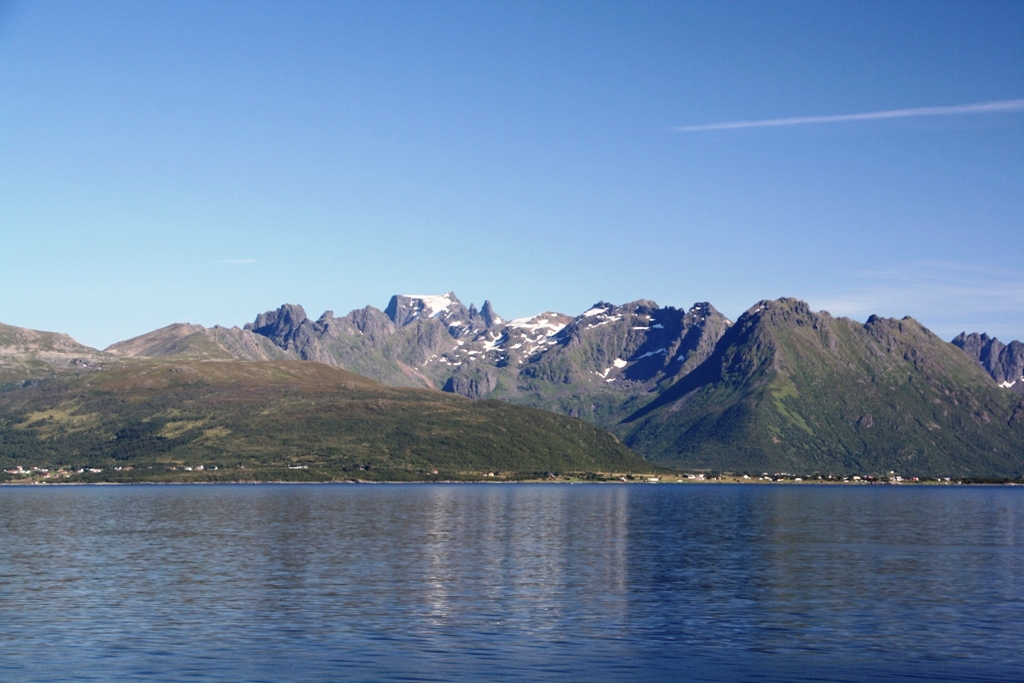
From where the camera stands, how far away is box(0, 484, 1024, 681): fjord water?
58.4m

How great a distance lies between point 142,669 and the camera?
186 feet

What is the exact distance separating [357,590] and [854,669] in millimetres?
42769

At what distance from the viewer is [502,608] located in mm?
79438

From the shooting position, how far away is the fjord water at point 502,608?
5841 cm

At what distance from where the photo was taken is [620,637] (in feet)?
221

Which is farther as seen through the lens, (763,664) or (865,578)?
(865,578)

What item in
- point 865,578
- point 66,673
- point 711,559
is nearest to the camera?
point 66,673

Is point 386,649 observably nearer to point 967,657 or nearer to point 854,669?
point 854,669

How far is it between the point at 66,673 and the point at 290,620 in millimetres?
18676

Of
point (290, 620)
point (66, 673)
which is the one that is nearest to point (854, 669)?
point (290, 620)

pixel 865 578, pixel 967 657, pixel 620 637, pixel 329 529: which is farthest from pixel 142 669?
pixel 329 529

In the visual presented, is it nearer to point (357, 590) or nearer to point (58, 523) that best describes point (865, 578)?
point (357, 590)

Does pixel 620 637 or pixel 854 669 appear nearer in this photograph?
pixel 854 669

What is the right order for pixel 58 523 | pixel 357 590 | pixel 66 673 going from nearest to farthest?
pixel 66 673 → pixel 357 590 → pixel 58 523
